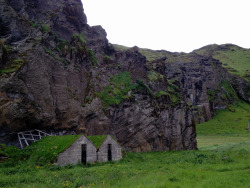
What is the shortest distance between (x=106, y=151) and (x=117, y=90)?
17.7 meters

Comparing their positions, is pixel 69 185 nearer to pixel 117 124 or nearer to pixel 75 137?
pixel 75 137

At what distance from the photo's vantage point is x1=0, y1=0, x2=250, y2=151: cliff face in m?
29.9

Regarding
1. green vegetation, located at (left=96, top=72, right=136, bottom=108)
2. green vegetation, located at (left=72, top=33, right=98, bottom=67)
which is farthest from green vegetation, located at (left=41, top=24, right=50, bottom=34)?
green vegetation, located at (left=96, top=72, right=136, bottom=108)

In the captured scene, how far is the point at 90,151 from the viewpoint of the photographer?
28438mm

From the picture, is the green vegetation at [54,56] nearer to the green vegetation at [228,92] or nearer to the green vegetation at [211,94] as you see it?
the green vegetation at [211,94]

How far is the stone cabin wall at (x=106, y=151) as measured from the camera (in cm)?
2978

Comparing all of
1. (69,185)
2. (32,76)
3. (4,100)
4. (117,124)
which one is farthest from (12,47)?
(69,185)

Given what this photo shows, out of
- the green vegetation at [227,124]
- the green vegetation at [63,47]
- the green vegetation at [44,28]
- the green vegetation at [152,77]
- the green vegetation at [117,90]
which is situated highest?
the green vegetation at [44,28]

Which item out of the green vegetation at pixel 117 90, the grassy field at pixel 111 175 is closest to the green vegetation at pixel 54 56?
the green vegetation at pixel 117 90

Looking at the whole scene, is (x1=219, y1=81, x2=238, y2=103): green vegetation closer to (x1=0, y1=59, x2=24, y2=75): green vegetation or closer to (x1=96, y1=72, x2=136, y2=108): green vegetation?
(x1=96, y1=72, x2=136, y2=108): green vegetation

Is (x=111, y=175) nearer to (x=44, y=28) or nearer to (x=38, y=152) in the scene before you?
(x=38, y=152)

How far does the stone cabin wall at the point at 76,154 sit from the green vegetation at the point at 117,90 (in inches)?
534

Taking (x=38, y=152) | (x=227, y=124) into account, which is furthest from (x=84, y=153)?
(x=227, y=124)

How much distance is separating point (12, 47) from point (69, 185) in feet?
85.1
